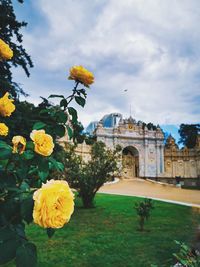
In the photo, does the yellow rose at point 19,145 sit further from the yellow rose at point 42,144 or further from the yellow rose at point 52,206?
the yellow rose at point 52,206

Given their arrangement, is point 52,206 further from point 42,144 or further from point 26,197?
point 42,144

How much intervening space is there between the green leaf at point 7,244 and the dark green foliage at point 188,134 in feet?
177

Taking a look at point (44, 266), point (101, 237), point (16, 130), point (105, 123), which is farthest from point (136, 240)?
point (105, 123)

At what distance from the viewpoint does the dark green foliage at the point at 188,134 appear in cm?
5344

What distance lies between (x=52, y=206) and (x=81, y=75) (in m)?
1.37

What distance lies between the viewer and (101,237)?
7.10 metres

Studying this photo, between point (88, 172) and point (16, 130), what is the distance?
381 centimetres

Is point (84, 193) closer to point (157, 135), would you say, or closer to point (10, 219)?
point (10, 219)

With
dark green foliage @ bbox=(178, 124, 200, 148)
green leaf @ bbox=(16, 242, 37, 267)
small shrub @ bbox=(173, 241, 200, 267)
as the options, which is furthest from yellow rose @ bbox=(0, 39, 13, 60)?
dark green foliage @ bbox=(178, 124, 200, 148)

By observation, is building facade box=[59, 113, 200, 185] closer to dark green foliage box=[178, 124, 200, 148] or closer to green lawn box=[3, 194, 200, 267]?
dark green foliage box=[178, 124, 200, 148]

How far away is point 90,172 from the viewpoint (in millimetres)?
12344

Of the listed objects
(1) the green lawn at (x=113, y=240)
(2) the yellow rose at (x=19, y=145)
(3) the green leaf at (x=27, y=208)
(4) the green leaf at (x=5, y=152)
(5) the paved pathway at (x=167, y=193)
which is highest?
(2) the yellow rose at (x=19, y=145)

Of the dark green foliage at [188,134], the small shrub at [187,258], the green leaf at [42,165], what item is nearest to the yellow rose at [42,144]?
the green leaf at [42,165]

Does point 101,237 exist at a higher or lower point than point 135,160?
lower
